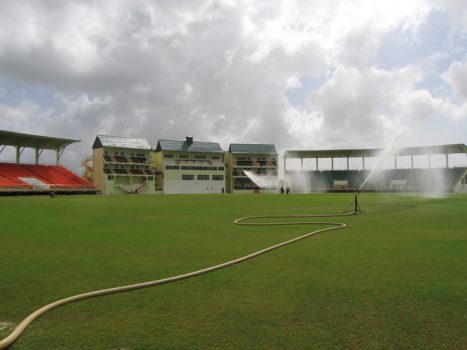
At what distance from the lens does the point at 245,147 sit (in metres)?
113

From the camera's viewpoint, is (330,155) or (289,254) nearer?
(289,254)

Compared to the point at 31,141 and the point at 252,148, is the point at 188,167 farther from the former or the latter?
the point at 31,141

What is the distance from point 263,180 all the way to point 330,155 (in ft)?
72.0

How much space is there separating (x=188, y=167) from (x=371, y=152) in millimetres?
48016

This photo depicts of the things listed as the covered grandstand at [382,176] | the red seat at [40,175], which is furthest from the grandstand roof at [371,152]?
the red seat at [40,175]

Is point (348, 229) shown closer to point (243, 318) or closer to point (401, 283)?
point (401, 283)

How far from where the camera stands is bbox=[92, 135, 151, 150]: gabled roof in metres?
93.0

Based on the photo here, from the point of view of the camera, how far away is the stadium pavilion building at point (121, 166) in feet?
295

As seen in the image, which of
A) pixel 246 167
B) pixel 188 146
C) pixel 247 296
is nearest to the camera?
pixel 247 296

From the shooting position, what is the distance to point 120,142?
9606 centimetres

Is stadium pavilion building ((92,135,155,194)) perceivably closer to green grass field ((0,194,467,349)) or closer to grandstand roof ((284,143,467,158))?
grandstand roof ((284,143,467,158))

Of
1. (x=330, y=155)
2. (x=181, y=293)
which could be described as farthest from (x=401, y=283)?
(x=330, y=155)

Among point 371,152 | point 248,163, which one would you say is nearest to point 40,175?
point 248,163

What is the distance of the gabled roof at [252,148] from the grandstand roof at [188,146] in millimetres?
4517
